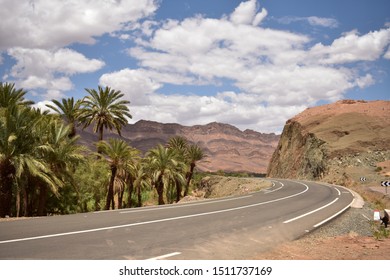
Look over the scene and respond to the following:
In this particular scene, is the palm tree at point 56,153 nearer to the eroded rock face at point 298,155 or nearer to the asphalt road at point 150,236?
the asphalt road at point 150,236

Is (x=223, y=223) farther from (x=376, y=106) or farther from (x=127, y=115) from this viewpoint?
(x=376, y=106)

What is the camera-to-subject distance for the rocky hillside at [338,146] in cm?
5953

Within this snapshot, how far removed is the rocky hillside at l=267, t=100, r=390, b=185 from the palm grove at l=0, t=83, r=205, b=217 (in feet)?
83.9

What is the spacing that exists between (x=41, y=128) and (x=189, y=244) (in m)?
17.8

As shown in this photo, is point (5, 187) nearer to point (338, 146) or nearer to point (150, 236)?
point (150, 236)

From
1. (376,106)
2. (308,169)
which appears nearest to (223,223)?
(308,169)

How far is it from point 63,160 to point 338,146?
5629 cm

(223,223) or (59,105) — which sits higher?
(59,105)

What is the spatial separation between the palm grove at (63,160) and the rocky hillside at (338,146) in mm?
25569

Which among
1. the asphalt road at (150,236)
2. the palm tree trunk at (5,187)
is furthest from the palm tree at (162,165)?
the asphalt road at (150,236)

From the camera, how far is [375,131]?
71.2 m

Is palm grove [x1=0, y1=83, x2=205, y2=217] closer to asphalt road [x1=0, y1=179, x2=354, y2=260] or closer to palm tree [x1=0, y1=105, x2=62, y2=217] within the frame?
palm tree [x1=0, y1=105, x2=62, y2=217]

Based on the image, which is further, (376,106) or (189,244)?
(376,106)
